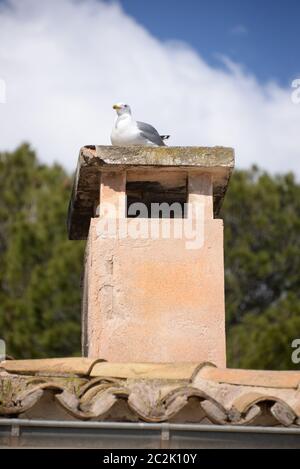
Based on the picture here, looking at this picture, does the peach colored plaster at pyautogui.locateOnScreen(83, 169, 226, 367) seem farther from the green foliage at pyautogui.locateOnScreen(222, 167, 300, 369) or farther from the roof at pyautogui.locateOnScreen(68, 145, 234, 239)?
the green foliage at pyautogui.locateOnScreen(222, 167, 300, 369)

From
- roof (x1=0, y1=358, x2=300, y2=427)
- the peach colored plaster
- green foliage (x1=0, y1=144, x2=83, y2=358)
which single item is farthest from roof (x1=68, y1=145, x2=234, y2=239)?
green foliage (x1=0, y1=144, x2=83, y2=358)

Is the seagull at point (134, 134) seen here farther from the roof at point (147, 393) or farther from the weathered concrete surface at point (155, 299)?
the roof at point (147, 393)

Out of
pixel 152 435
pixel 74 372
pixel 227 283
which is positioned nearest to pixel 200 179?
pixel 74 372

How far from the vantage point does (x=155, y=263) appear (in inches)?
A: 230

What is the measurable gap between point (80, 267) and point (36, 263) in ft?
4.32

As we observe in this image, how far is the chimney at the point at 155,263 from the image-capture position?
18.7ft

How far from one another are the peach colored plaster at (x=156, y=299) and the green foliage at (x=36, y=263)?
9.09 meters

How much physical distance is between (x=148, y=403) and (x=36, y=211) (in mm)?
14023

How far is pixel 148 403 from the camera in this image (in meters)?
4.68

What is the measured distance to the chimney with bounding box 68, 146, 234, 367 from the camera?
5.69 m

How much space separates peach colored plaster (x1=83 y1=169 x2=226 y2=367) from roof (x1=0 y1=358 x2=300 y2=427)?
466mm

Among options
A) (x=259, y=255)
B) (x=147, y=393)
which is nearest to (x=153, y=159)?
(x=147, y=393)

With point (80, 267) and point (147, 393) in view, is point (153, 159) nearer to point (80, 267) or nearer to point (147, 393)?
point (147, 393)
